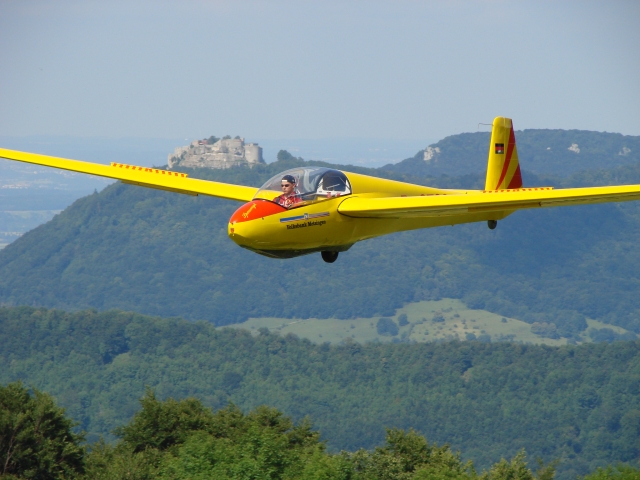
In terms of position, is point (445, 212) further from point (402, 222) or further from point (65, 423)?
point (65, 423)

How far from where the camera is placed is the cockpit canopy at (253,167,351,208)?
25234mm

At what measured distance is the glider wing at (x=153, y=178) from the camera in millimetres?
30062

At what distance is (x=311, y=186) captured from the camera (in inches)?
1011

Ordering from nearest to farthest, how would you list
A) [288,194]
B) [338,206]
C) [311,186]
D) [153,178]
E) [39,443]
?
[288,194] < [311,186] < [338,206] < [153,178] < [39,443]

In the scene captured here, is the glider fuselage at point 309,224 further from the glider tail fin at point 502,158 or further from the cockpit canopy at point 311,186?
the glider tail fin at point 502,158

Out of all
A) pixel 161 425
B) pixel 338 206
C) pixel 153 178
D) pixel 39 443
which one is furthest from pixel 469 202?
pixel 161 425

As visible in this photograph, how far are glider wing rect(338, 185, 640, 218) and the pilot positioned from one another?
1.55 meters

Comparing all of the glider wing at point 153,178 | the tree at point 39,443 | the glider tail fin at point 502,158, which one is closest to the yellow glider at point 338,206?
the glider wing at point 153,178

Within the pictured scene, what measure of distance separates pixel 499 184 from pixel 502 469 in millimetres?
40409

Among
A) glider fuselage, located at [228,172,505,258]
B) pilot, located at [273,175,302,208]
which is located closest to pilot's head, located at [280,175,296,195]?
pilot, located at [273,175,302,208]

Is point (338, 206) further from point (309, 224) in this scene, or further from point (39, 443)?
point (39, 443)

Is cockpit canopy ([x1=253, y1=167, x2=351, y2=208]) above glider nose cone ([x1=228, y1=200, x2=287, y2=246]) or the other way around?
above

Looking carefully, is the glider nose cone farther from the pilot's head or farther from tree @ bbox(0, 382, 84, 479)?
tree @ bbox(0, 382, 84, 479)

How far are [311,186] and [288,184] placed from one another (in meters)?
0.81
